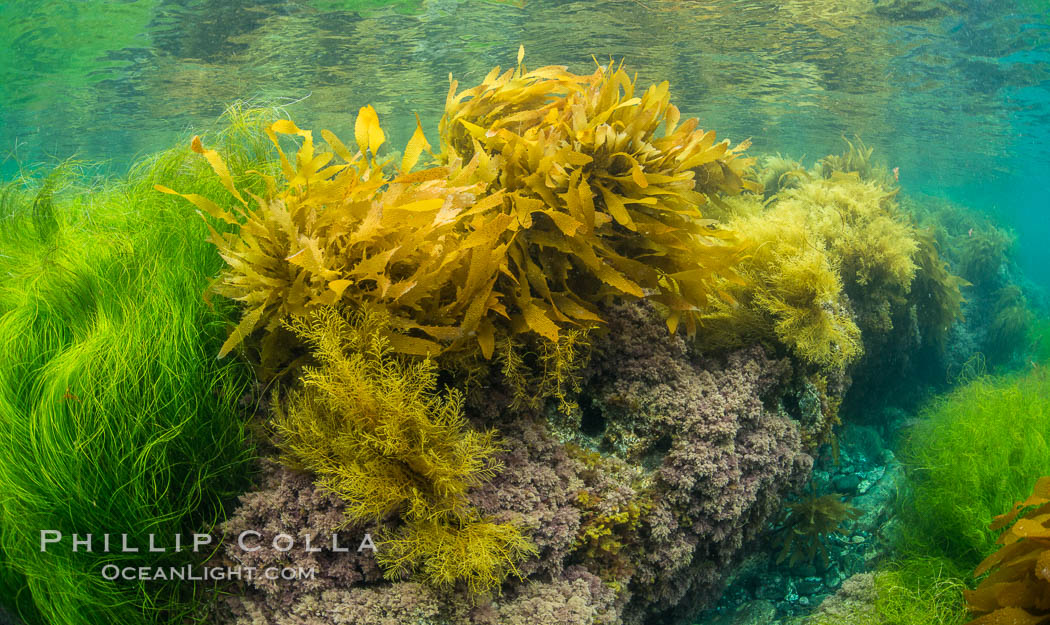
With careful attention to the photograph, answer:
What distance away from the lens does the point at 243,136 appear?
9.55 ft

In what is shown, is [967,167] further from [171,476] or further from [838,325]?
[171,476]

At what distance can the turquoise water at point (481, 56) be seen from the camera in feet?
39.5

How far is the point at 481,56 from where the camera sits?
15.5m

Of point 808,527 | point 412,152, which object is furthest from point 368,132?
point 808,527

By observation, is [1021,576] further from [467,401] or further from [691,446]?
[467,401]

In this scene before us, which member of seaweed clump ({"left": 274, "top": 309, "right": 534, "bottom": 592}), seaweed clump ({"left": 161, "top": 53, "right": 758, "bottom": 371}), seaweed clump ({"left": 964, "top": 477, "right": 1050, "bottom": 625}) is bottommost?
seaweed clump ({"left": 964, "top": 477, "right": 1050, "bottom": 625})

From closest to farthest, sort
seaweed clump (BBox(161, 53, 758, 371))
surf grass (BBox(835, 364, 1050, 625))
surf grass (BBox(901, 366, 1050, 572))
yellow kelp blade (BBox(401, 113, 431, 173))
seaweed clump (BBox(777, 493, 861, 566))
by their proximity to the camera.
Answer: seaweed clump (BBox(161, 53, 758, 371)) < yellow kelp blade (BBox(401, 113, 431, 173)) < surf grass (BBox(835, 364, 1050, 625)) < surf grass (BBox(901, 366, 1050, 572)) < seaweed clump (BBox(777, 493, 861, 566))

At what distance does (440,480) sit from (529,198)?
4.22 feet

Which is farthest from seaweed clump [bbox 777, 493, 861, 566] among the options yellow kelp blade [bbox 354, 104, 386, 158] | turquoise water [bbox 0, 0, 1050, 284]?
turquoise water [bbox 0, 0, 1050, 284]

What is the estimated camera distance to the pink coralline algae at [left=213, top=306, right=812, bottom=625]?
1.97 meters

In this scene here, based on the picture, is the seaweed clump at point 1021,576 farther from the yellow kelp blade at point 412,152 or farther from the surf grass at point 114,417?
the surf grass at point 114,417

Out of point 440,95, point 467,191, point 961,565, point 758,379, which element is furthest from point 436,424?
point 440,95

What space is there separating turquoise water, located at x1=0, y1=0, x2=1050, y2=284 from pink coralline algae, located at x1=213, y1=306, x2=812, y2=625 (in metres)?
8.42

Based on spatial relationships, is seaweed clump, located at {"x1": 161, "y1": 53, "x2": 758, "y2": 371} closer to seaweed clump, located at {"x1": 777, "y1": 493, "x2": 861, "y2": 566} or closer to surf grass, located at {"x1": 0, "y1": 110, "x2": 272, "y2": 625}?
surf grass, located at {"x1": 0, "y1": 110, "x2": 272, "y2": 625}
